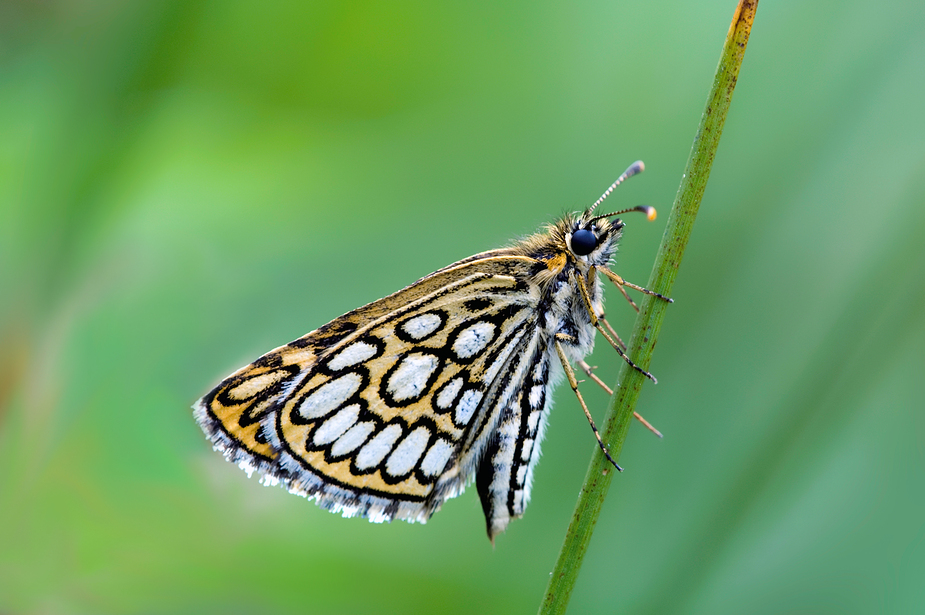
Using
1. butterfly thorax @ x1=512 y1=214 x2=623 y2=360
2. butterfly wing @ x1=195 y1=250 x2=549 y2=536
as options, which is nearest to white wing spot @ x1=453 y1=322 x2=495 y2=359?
butterfly wing @ x1=195 y1=250 x2=549 y2=536

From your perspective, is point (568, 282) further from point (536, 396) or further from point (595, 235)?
point (536, 396)

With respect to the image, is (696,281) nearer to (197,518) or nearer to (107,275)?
(197,518)

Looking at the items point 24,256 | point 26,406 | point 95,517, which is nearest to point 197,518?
point 95,517

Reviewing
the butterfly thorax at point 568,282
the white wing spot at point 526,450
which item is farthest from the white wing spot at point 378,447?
the butterfly thorax at point 568,282

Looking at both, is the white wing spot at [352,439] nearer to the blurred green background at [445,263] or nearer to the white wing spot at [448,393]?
the white wing spot at [448,393]

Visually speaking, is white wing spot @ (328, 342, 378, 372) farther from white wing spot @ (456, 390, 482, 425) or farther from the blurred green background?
the blurred green background
